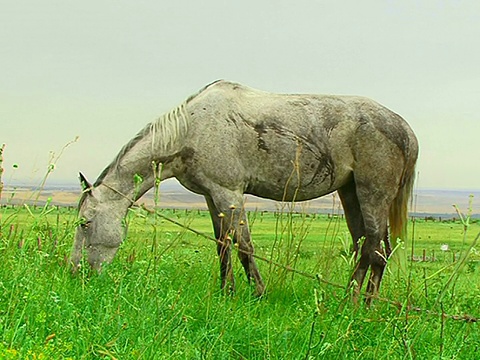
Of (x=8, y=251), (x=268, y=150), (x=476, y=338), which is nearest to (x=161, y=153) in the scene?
(x=268, y=150)

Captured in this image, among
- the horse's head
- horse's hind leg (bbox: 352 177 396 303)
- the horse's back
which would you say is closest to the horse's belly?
the horse's back

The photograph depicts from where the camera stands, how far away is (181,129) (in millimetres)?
5832

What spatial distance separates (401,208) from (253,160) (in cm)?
193

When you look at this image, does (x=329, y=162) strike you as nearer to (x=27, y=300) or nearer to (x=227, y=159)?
(x=227, y=159)

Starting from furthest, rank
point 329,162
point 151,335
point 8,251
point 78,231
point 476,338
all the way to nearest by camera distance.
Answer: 1. point 329,162
2. point 78,231
3. point 8,251
4. point 476,338
5. point 151,335

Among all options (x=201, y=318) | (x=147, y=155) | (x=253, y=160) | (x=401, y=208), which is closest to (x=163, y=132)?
(x=147, y=155)

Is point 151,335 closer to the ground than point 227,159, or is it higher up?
closer to the ground

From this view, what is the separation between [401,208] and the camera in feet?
22.3

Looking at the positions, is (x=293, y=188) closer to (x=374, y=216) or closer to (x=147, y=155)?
(x=374, y=216)

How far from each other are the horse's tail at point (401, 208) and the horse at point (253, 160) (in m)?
0.17

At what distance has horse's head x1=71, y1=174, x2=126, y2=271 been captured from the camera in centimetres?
559

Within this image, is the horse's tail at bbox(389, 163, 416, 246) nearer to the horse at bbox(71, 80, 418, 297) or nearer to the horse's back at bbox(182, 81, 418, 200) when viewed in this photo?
the horse at bbox(71, 80, 418, 297)

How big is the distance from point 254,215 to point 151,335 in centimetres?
315

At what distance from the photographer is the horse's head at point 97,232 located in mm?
5590
